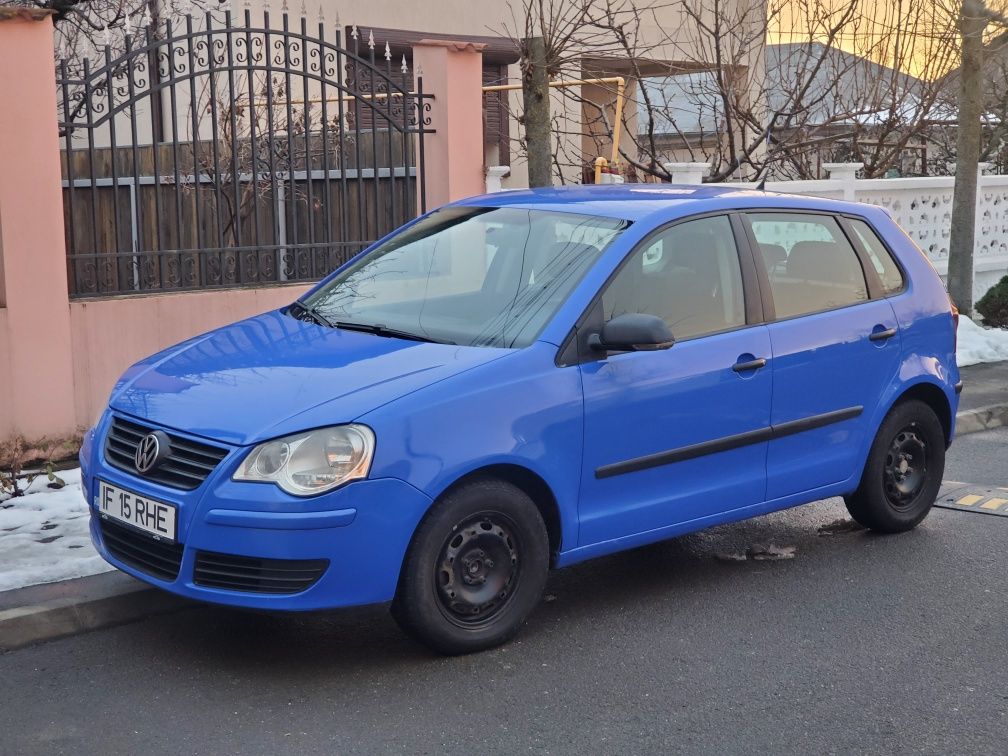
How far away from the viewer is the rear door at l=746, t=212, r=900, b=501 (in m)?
5.73

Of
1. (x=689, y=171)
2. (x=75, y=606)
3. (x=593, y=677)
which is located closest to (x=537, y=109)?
(x=689, y=171)

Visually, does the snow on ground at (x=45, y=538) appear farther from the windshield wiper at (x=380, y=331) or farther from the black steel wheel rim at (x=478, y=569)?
the black steel wheel rim at (x=478, y=569)

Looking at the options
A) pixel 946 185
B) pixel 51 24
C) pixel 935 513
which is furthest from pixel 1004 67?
pixel 51 24

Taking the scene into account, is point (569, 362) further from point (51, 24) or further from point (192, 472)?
point (51, 24)

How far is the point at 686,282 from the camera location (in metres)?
5.51

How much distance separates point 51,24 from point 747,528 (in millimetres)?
4891

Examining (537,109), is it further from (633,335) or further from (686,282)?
(633,335)

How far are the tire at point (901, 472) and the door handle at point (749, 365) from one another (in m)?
1.05

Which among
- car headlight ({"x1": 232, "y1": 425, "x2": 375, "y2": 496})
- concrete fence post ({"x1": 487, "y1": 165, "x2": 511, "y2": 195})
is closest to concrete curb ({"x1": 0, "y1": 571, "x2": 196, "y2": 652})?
car headlight ({"x1": 232, "y1": 425, "x2": 375, "y2": 496})

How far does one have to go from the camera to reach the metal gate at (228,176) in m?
8.22

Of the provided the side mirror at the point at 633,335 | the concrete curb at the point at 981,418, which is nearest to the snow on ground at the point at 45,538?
the side mirror at the point at 633,335

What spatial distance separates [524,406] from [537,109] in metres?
Answer: 5.24

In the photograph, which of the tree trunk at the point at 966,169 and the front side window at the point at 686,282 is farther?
the tree trunk at the point at 966,169

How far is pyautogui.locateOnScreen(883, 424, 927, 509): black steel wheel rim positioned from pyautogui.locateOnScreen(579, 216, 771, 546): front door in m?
1.08
